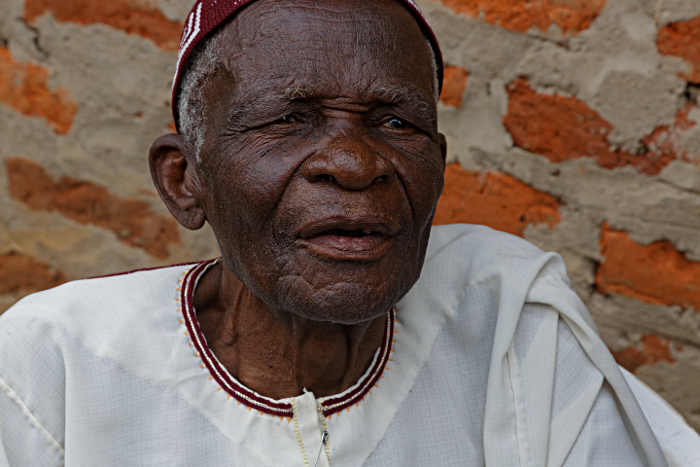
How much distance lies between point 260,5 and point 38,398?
1.01m

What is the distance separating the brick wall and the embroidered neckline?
101 cm

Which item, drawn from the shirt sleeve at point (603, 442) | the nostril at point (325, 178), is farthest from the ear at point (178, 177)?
the shirt sleeve at point (603, 442)

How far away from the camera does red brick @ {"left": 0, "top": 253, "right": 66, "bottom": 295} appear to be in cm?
325

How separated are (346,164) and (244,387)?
673 millimetres

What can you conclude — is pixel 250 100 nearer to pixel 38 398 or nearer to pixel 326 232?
pixel 326 232

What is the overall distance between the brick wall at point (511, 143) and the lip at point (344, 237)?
4.00 feet

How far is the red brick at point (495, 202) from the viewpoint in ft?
8.54

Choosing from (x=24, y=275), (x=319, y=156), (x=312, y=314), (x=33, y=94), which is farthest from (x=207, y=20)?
(x=24, y=275)

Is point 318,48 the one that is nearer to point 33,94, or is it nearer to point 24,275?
point 33,94

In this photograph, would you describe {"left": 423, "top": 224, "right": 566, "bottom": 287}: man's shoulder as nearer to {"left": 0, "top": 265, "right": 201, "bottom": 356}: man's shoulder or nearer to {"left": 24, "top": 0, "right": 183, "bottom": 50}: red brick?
{"left": 0, "top": 265, "right": 201, "bottom": 356}: man's shoulder

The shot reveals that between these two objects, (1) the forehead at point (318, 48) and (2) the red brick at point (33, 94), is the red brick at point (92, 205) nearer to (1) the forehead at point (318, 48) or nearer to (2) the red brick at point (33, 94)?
(2) the red brick at point (33, 94)

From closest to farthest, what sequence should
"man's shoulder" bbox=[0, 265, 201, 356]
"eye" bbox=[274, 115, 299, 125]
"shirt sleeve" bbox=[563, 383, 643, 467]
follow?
"eye" bbox=[274, 115, 299, 125] < "man's shoulder" bbox=[0, 265, 201, 356] < "shirt sleeve" bbox=[563, 383, 643, 467]

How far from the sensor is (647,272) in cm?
246

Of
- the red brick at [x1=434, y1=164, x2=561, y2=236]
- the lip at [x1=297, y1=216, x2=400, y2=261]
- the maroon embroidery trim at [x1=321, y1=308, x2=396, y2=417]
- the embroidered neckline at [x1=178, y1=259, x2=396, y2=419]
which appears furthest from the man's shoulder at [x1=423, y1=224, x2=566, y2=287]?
the lip at [x1=297, y1=216, x2=400, y2=261]
